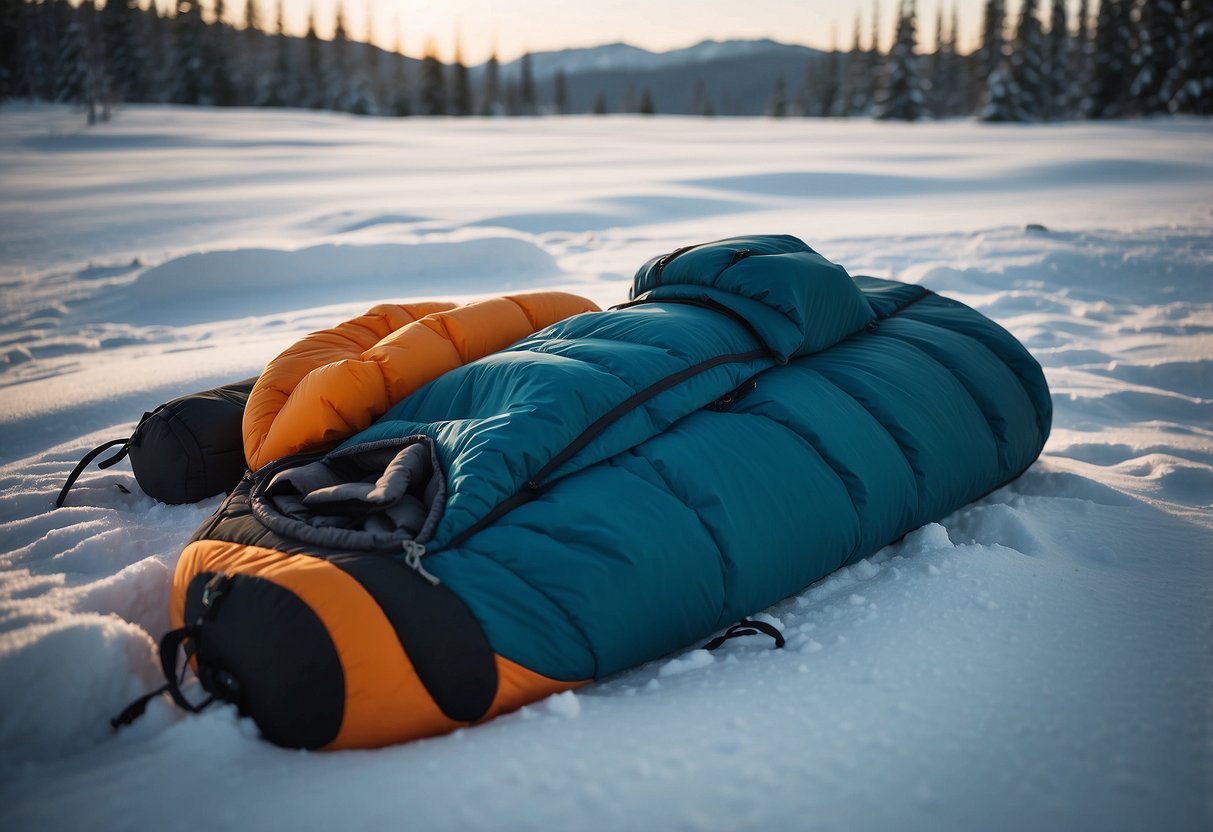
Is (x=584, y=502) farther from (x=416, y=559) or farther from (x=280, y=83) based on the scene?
(x=280, y=83)

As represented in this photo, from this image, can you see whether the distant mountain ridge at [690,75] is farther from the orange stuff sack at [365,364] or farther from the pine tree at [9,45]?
the orange stuff sack at [365,364]

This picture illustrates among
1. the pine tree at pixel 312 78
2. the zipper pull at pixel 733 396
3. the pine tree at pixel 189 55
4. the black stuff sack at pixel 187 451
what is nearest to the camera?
the zipper pull at pixel 733 396

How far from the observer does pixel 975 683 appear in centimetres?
133

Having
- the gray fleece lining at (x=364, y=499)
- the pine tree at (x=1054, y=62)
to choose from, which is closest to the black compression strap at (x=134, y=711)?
the gray fleece lining at (x=364, y=499)

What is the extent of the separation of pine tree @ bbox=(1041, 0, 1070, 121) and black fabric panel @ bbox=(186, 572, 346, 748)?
29614 mm

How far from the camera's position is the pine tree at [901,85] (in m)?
25.3

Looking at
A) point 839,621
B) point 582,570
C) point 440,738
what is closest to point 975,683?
point 839,621

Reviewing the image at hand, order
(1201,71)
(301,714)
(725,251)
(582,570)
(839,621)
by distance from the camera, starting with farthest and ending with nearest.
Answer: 1. (1201,71)
2. (725,251)
3. (839,621)
4. (582,570)
5. (301,714)

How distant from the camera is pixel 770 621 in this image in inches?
64.1

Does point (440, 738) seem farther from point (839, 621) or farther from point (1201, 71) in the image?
point (1201, 71)

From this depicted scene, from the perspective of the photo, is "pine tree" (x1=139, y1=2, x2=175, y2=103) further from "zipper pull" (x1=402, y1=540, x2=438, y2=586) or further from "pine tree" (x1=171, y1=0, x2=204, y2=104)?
"zipper pull" (x1=402, y1=540, x2=438, y2=586)

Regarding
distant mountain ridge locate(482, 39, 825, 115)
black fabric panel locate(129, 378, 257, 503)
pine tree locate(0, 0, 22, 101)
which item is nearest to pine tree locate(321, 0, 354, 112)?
pine tree locate(0, 0, 22, 101)

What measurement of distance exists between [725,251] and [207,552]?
4.77 ft

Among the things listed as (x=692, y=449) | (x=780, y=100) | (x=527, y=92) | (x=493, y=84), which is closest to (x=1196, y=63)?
(x=780, y=100)
